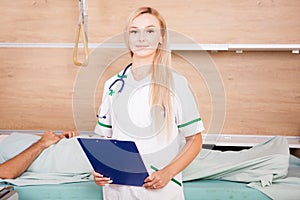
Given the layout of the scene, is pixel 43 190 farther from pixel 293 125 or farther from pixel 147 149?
pixel 293 125

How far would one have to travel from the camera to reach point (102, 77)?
2332mm

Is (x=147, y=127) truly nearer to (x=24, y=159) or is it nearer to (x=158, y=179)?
(x=158, y=179)

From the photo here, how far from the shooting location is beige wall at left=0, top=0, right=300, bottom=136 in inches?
87.2

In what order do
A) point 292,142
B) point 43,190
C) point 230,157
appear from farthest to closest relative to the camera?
point 292,142, point 230,157, point 43,190

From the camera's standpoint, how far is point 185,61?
7.63 feet

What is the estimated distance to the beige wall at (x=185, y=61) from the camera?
2.21 metres

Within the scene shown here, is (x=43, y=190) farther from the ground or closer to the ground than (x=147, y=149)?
closer to the ground

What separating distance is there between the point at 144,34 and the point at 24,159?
75 centimetres

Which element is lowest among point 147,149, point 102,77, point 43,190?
point 43,190

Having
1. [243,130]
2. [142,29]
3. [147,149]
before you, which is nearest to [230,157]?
[243,130]

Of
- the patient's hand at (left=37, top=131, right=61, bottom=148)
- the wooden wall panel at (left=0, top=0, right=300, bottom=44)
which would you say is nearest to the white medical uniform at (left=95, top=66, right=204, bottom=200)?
the patient's hand at (left=37, top=131, right=61, bottom=148)

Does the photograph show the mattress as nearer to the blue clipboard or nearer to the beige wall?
the blue clipboard

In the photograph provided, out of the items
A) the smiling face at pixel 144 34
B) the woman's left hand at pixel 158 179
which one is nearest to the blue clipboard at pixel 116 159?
the woman's left hand at pixel 158 179

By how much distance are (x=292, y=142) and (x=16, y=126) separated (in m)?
1.51
